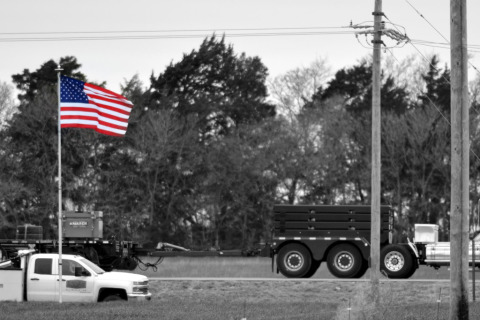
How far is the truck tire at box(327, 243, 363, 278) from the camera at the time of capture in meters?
39.0

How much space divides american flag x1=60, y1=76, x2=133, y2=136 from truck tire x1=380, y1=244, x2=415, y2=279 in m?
11.3

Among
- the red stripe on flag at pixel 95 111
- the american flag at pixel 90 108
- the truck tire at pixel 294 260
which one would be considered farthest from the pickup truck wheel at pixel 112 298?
the truck tire at pixel 294 260

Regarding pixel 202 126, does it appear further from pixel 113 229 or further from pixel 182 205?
pixel 113 229

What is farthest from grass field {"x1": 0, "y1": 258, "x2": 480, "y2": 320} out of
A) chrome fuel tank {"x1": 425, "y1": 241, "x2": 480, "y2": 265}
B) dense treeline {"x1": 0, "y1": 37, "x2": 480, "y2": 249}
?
dense treeline {"x1": 0, "y1": 37, "x2": 480, "y2": 249}

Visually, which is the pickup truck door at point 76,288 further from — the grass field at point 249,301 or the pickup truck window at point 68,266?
the grass field at point 249,301

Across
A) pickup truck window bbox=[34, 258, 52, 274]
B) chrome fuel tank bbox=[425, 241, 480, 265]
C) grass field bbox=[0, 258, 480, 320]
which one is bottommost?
grass field bbox=[0, 258, 480, 320]

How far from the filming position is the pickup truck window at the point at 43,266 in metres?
30.1

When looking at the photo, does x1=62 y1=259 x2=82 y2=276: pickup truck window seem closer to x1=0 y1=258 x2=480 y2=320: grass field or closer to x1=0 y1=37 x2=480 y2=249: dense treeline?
x1=0 y1=258 x2=480 y2=320: grass field

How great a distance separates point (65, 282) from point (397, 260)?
43.6ft

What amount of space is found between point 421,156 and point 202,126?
15.2 m

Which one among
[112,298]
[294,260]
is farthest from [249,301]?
[294,260]

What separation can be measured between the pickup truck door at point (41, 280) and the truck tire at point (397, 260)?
1301 cm

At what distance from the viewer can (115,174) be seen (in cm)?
6875

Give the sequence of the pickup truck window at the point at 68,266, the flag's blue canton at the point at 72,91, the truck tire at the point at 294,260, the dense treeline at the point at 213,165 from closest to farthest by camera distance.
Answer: the pickup truck window at the point at 68,266
the flag's blue canton at the point at 72,91
the truck tire at the point at 294,260
the dense treeline at the point at 213,165
